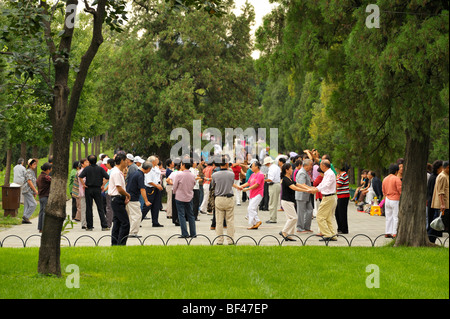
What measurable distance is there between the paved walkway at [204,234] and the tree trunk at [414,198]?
33.0 inches

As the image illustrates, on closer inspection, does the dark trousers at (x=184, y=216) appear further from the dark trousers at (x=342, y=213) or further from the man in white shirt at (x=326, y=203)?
the dark trousers at (x=342, y=213)

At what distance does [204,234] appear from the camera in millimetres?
17344

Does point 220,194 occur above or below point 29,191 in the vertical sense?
above

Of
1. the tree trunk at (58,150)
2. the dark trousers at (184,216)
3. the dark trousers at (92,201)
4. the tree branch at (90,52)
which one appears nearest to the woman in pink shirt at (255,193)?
the dark trousers at (184,216)

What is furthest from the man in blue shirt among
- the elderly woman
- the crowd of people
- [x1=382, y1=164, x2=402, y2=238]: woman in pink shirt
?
[x1=382, y1=164, x2=402, y2=238]: woman in pink shirt

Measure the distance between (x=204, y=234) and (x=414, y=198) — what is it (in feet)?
20.4

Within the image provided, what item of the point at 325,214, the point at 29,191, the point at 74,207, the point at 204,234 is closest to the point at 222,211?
the point at 325,214

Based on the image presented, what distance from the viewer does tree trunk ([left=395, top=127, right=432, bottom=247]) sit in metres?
13.3

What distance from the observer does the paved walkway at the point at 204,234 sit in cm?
1499

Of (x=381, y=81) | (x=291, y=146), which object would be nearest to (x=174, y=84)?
(x=381, y=81)

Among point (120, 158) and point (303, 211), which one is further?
point (303, 211)

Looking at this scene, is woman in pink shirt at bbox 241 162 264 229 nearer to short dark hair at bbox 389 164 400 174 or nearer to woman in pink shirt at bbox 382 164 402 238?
woman in pink shirt at bbox 382 164 402 238

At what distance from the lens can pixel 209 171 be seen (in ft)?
76.0

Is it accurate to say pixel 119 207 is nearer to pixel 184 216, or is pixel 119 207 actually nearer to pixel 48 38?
pixel 184 216
